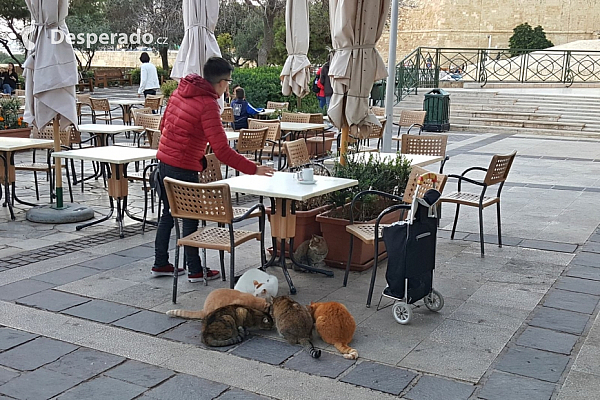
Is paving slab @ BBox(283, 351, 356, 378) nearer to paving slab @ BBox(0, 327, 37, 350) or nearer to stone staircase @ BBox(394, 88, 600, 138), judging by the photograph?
paving slab @ BBox(0, 327, 37, 350)

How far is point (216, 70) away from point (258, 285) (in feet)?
5.10

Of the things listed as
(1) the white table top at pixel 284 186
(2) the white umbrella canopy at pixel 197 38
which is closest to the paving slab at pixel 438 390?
(1) the white table top at pixel 284 186

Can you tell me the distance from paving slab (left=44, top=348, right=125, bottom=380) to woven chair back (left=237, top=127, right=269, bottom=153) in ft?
15.5

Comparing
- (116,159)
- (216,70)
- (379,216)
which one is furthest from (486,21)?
(379,216)

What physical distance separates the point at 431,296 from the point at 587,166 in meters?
8.15

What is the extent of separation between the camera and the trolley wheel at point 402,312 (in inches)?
173

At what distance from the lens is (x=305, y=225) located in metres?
5.67

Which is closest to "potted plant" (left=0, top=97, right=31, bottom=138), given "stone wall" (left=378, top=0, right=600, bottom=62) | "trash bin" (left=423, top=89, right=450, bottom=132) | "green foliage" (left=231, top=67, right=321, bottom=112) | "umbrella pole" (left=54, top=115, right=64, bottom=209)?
"umbrella pole" (left=54, top=115, right=64, bottom=209)

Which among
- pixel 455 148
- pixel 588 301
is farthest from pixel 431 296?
pixel 455 148

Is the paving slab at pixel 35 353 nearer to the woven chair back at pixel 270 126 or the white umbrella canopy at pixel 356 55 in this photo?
the white umbrella canopy at pixel 356 55

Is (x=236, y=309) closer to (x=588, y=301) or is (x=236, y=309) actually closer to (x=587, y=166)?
(x=588, y=301)

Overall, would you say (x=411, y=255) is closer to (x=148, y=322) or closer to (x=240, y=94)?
(x=148, y=322)

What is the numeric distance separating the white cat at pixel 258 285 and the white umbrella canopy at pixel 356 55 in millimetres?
2307

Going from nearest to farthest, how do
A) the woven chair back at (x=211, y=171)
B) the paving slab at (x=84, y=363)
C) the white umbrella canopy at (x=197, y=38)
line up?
the paving slab at (x=84, y=363) → the woven chair back at (x=211, y=171) → the white umbrella canopy at (x=197, y=38)
